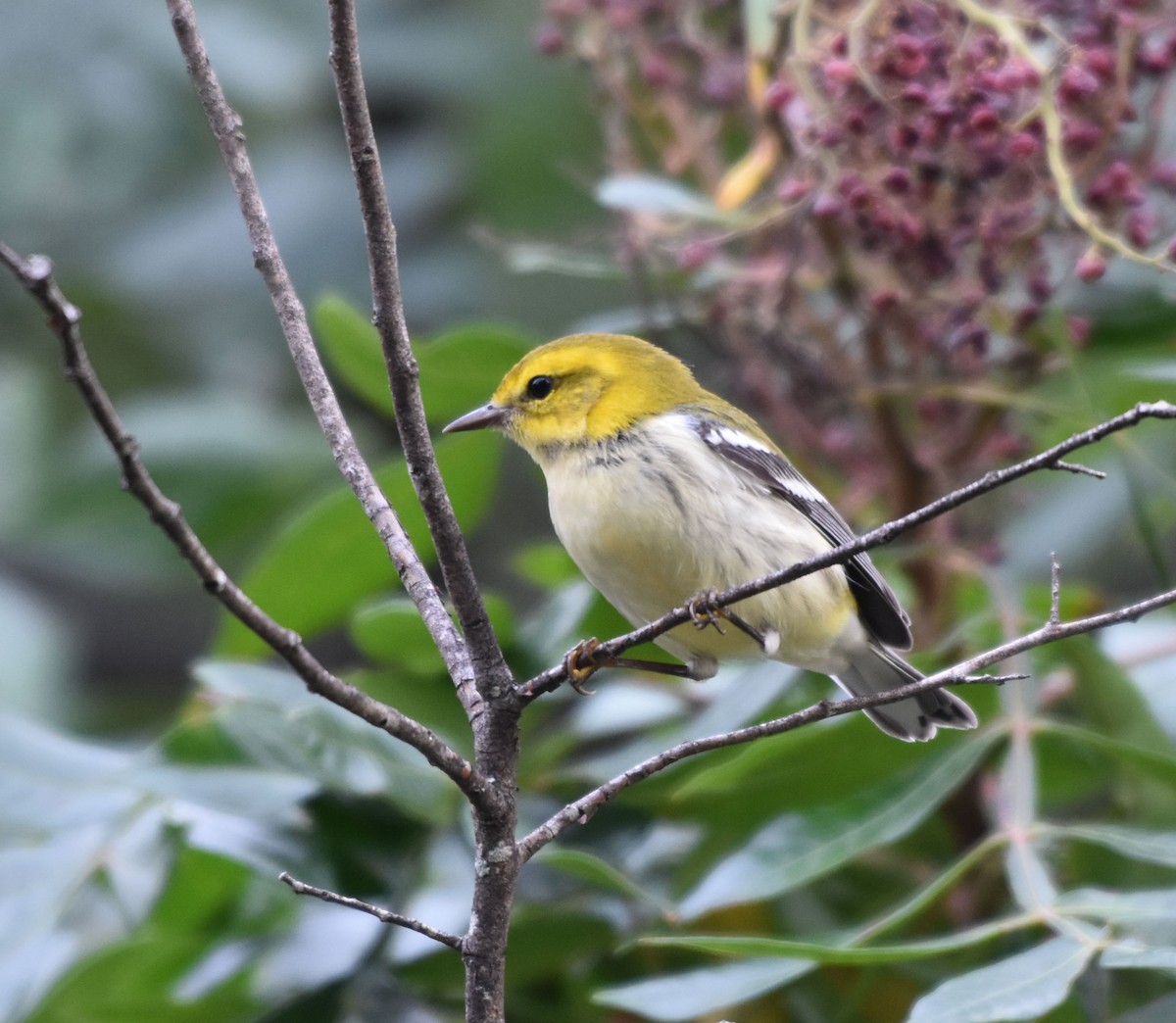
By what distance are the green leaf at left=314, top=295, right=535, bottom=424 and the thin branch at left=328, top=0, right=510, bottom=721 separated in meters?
1.22

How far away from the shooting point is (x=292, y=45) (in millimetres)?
4715

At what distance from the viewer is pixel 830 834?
244 centimetres

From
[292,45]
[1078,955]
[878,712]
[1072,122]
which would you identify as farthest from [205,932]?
[292,45]

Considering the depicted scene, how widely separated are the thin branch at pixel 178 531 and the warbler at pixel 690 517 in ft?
2.32

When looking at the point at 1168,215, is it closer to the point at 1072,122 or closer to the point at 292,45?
the point at 1072,122

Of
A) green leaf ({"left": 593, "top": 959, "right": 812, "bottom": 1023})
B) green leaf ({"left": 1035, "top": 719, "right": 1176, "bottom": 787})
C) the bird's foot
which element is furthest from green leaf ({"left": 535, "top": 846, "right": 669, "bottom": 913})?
green leaf ({"left": 1035, "top": 719, "right": 1176, "bottom": 787})

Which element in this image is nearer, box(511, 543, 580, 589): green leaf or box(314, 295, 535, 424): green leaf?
box(314, 295, 535, 424): green leaf

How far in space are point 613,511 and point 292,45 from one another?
9.42 feet

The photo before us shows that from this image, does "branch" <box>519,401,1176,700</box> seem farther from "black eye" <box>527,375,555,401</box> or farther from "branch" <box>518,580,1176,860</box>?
"black eye" <box>527,375,555,401</box>

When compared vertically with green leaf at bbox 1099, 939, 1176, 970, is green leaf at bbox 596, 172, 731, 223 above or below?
above

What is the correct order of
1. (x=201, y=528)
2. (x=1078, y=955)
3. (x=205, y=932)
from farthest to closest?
(x=201, y=528)
(x=205, y=932)
(x=1078, y=955)

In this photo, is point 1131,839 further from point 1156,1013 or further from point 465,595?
point 465,595

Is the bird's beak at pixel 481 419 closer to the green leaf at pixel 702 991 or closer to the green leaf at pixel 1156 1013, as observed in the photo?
the green leaf at pixel 702 991

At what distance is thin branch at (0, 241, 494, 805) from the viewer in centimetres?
115
